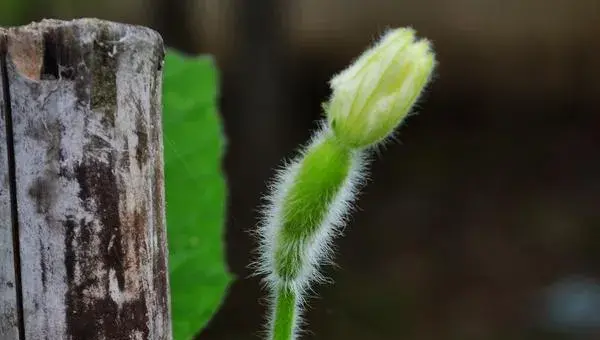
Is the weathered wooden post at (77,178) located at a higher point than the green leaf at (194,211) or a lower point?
higher

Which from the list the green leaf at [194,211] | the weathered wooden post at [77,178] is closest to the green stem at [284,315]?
the weathered wooden post at [77,178]

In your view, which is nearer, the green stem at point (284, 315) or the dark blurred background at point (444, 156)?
the green stem at point (284, 315)

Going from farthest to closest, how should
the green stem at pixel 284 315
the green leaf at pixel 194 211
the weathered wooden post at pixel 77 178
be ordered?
the green leaf at pixel 194 211 → the green stem at pixel 284 315 → the weathered wooden post at pixel 77 178

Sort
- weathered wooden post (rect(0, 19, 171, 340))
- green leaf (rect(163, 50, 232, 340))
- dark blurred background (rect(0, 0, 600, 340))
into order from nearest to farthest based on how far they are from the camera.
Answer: weathered wooden post (rect(0, 19, 171, 340)) → green leaf (rect(163, 50, 232, 340)) → dark blurred background (rect(0, 0, 600, 340))

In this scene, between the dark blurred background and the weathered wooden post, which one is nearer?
the weathered wooden post

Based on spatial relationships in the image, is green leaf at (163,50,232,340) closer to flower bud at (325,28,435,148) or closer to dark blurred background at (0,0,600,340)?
flower bud at (325,28,435,148)

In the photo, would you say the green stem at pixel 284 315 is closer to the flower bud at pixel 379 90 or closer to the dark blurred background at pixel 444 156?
the flower bud at pixel 379 90

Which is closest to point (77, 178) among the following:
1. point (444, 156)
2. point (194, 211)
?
point (194, 211)

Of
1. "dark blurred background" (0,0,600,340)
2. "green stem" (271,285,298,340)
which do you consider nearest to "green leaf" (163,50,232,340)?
"green stem" (271,285,298,340)
